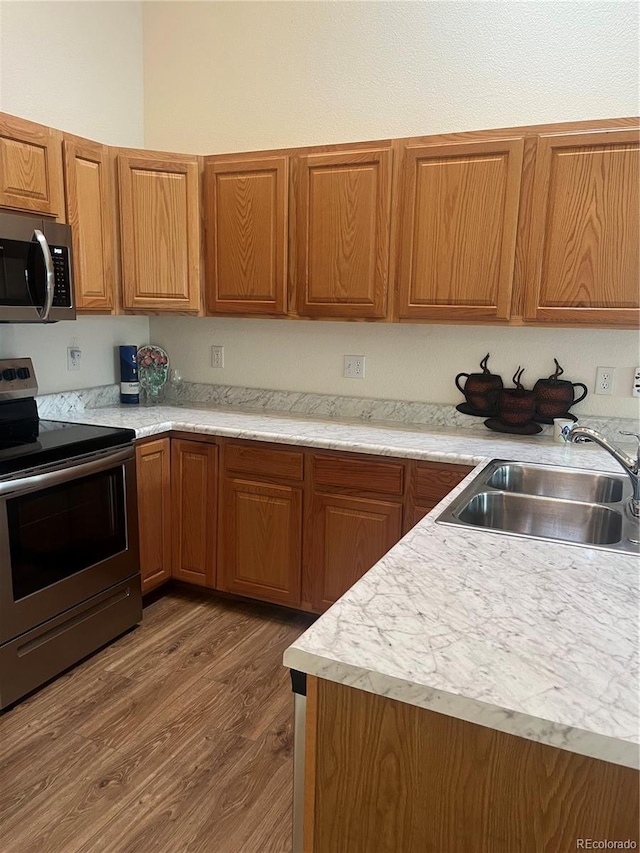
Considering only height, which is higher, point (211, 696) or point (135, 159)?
point (135, 159)

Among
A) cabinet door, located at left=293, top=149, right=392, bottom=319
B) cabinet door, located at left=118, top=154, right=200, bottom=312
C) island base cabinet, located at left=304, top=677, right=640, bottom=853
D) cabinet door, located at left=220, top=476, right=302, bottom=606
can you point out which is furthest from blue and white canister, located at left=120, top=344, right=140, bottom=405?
island base cabinet, located at left=304, top=677, right=640, bottom=853

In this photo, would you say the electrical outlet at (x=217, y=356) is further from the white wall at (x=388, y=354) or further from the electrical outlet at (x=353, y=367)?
the electrical outlet at (x=353, y=367)

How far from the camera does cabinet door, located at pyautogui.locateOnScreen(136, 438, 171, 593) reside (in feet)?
9.08

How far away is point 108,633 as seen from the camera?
2551mm

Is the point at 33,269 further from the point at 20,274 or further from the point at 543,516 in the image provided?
the point at 543,516

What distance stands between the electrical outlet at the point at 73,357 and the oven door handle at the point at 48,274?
657mm

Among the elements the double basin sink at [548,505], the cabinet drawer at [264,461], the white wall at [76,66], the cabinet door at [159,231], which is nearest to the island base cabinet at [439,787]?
the double basin sink at [548,505]

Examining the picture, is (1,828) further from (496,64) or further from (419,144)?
(496,64)

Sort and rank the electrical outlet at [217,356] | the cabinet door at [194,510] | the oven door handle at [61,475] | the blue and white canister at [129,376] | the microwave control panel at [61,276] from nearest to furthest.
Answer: the oven door handle at [61,475], the microwave control panel at [61,276], the cabinet door at [194,510], the blue and white canister at [129,376], the electrical outlet at [217,356]

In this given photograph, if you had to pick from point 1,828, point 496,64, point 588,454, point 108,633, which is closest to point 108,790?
point 1,828

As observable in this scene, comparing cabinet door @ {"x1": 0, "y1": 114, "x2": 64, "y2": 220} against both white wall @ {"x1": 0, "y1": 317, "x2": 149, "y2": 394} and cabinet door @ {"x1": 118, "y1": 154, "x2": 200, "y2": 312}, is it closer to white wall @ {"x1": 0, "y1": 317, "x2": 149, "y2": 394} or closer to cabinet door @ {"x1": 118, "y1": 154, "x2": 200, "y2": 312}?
cabinet door @ {"x1": 118, "y1": 154, "x2": 200, "y2": 312}

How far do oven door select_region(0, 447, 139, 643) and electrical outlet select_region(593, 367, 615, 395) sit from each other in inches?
78.9

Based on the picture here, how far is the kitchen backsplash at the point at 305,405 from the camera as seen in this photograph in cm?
288

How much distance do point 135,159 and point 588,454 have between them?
2352 mm
